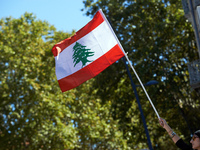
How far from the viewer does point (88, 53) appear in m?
8.02

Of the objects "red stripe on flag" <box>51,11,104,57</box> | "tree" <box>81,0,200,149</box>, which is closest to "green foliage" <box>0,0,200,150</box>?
"tree" <box>81,0,200,149</box>

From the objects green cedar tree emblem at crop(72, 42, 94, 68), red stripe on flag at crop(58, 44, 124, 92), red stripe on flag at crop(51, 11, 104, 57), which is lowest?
red stripe on flag at crop(58, 44, 124, 92)

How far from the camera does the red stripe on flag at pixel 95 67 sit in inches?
307

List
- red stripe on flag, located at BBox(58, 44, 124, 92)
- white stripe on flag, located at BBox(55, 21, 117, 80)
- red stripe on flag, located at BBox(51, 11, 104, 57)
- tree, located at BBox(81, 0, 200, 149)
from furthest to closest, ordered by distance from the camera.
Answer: tree, located at BBox(81, 0, 200, 149) < red stripe on flag, located at BBox(51, 11, 104, 57) < white stripe on flag, located at BBox(55, 21, 117, 80) < red stripe on flag, located at BBox(58, 44, 124, 92)

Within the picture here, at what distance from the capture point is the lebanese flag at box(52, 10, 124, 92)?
7855 mm

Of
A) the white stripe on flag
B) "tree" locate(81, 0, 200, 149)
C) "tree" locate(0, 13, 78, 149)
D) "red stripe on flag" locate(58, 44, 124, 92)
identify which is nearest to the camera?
"red stripe on flag" locate(58, 44, 124, 92)

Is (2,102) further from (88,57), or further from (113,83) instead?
(88,57)

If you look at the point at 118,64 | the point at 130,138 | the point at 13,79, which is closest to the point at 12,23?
the point at 13,79

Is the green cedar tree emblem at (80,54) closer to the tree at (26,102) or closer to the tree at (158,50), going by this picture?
the tree at (158,50)

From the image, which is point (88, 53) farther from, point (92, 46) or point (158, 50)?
point (158, 50)

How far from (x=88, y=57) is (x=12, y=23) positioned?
19121 mm

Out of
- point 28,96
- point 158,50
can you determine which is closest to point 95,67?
point 158,50

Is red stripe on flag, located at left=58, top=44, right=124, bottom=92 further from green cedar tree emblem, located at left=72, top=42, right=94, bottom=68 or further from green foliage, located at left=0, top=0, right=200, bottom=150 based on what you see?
green foliage, located at left=0, top=0, right=200, bottom=150

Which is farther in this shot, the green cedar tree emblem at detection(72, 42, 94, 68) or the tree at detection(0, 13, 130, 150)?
the tree at detection(0, 13, 130, 150)
